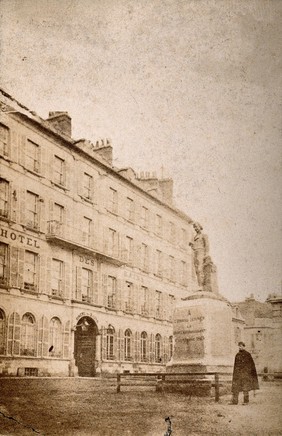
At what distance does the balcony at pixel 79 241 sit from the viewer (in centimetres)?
677

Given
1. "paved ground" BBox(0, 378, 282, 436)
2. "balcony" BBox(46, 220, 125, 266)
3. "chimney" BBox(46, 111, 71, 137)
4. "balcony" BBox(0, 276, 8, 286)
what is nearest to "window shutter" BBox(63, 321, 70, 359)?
"paved ground" BBox(0, 378, 282, 436)

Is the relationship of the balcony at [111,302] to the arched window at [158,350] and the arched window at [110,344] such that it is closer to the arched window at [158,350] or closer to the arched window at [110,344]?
the arched window at [110,344]

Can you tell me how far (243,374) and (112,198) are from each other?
9.47ft

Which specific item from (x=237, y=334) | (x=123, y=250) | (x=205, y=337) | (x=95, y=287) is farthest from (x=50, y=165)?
(x=237, y=334)

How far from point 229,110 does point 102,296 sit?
311 centimetres

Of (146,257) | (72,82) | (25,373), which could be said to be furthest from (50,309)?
(72,82)

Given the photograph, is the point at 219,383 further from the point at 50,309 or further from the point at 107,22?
the point at 107,22

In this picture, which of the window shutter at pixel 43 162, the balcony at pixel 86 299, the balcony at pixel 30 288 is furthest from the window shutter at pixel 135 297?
the window shutter at pixel 43 162

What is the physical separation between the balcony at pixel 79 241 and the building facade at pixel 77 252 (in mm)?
16

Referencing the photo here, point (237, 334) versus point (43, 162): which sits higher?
point (43, 162)

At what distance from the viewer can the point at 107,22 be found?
21.1 feet

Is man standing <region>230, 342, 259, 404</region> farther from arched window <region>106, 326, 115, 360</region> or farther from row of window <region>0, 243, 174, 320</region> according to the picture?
arched window <region>106, 326, 115, 360</region>

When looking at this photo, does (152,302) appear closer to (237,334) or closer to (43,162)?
(237,334)

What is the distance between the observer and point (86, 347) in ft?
23.9
